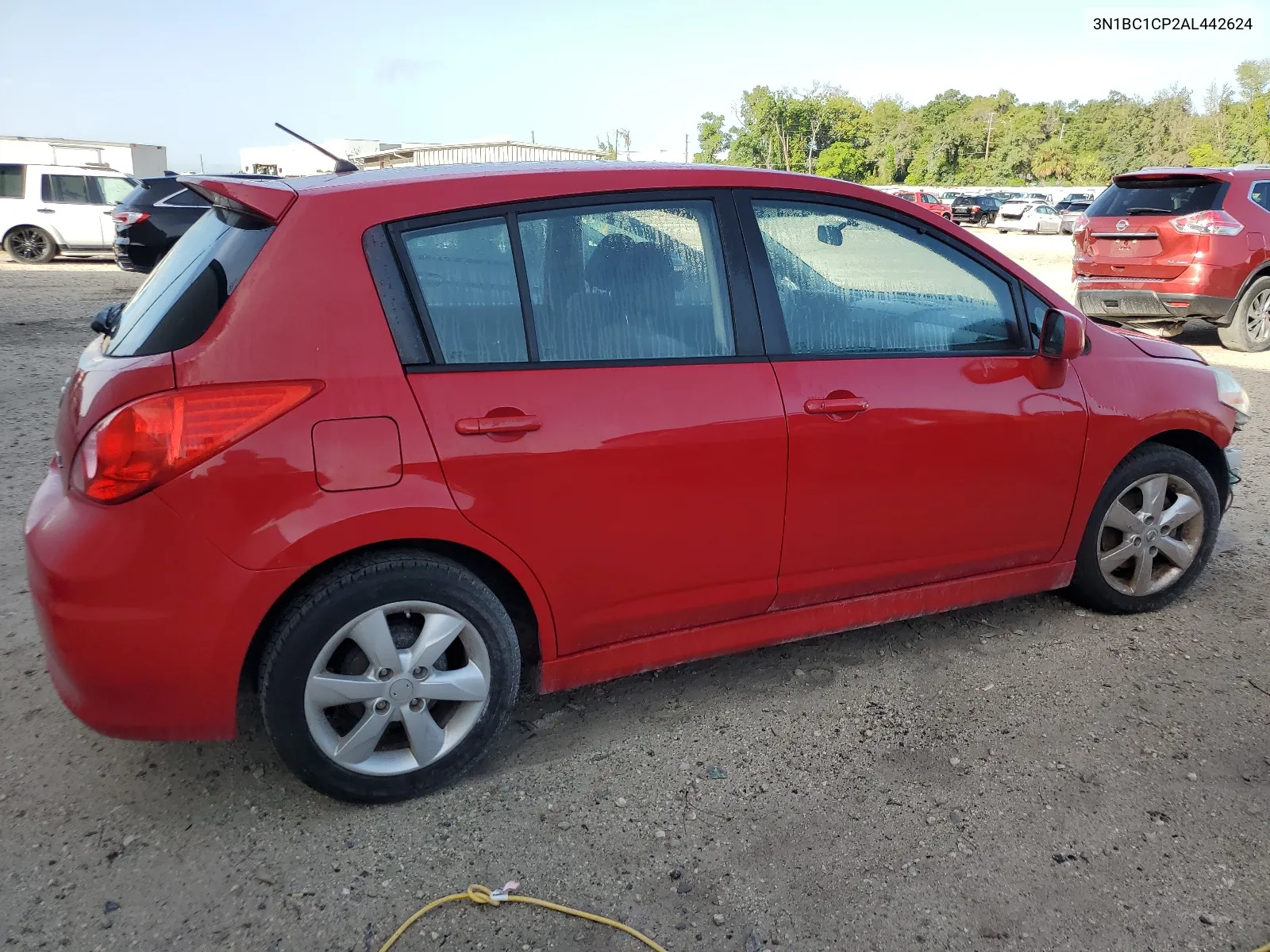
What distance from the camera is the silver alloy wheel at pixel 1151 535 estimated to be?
12.3 feet

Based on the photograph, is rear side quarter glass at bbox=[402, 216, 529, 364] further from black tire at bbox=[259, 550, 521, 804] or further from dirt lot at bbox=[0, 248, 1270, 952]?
dirt lot at bbox=[0, 248, 1270, 952]

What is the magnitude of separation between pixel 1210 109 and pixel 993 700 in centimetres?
8192

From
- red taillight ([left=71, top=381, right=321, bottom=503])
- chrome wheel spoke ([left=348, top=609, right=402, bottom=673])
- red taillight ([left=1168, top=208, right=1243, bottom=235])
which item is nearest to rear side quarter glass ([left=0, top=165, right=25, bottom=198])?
red taillight ([left=1168, top=208, right=1243, bottom=235])

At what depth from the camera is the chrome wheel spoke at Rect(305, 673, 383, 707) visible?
8.16 ft

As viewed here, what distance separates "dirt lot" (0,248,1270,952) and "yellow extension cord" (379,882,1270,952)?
0.11 ft

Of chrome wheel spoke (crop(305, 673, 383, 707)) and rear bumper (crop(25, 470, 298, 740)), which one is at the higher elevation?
rear bumper (crop(25, 470, 298, 740))

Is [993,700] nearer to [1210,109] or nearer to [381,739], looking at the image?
[381,739]

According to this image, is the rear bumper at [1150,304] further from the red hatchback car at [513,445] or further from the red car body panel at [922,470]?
the red car body panel at [922,470]

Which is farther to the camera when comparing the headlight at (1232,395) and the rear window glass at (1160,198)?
the rear window glass at (1160,198)

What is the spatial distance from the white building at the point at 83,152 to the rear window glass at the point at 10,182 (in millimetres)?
12235

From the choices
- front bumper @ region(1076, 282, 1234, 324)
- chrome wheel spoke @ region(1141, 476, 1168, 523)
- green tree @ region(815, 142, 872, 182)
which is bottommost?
chrome wheel spoke @ region(1141, 476, 1168, 523)

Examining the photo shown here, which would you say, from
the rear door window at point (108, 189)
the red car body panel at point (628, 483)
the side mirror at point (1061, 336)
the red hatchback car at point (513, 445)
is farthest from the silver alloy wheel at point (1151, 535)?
the rear door window at point (108, 189)

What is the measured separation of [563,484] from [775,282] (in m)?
0.94

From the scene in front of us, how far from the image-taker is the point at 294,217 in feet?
8.17
